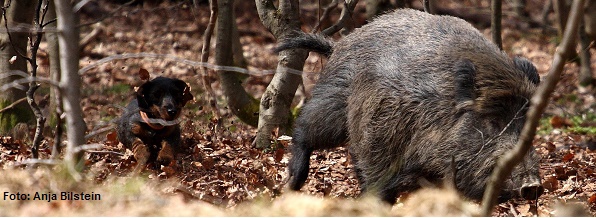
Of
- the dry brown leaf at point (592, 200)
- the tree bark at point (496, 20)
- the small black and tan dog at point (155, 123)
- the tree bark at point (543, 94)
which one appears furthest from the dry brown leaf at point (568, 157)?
the tree bark at point (543, 94)

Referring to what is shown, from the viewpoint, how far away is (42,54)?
39.8 feet

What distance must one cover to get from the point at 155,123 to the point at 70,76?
246 centimetres

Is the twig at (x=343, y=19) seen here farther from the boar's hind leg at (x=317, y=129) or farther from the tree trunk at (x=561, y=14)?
the tree trunk at (x=561, y=14)

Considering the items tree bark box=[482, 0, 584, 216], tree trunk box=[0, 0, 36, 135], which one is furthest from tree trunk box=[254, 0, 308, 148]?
tree bark box=[482, 0, 584, 216]

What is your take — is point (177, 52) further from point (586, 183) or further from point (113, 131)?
point (586, 183)

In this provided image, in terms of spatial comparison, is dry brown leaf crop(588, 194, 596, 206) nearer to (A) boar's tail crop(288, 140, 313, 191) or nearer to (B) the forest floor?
(B) the forest floor

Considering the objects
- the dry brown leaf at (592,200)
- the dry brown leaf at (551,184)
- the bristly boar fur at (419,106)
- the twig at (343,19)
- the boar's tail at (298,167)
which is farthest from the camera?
the twig at (343,19)

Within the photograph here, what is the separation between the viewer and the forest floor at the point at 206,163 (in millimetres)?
4301

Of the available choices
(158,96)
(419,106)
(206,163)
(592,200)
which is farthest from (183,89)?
(592,200)

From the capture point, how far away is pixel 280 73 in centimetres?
734

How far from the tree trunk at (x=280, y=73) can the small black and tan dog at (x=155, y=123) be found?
32.7 inches

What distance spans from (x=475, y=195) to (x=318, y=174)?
7.25ft

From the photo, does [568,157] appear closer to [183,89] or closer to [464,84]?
[464,84]

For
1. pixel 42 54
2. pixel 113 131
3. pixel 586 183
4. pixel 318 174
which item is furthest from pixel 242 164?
pixel 42 54
